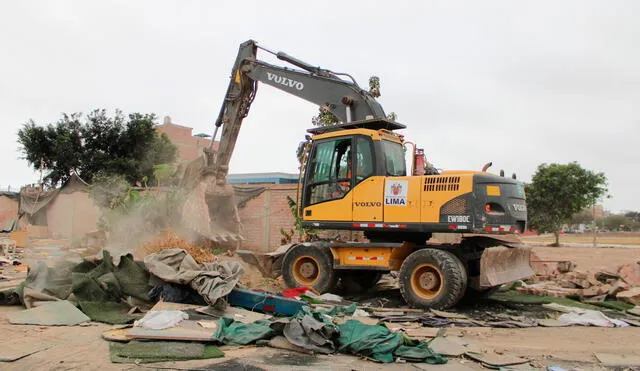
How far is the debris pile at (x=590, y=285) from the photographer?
9305mm

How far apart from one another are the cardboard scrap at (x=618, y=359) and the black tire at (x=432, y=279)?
2.36 metres

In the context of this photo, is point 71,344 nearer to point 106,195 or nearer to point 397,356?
point 397,356

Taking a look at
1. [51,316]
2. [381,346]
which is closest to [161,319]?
[51,316]

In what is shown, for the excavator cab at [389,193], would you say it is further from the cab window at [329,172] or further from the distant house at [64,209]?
the distant house at [64,209]

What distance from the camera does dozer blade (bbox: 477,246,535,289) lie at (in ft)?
26.3

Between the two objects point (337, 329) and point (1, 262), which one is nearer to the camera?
point (337, 329)

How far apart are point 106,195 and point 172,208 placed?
661 cm

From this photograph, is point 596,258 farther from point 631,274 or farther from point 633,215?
point 633,215

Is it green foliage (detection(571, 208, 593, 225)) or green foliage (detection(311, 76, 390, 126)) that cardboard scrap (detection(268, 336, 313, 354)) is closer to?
green foliage (detection(311, 76, 390, 126))

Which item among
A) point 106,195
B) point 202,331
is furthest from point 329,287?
point 106,195

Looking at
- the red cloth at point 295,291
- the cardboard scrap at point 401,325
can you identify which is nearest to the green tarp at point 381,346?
the cardboard scrap at point 401,325

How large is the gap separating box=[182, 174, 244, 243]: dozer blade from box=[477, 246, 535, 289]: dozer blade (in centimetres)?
658

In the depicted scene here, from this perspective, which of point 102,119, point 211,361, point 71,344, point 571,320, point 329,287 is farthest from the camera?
point 102,119

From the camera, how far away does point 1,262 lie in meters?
12.9
